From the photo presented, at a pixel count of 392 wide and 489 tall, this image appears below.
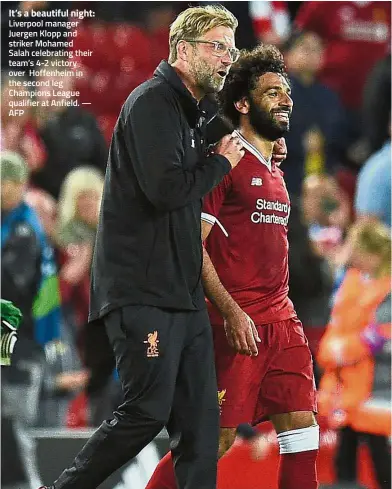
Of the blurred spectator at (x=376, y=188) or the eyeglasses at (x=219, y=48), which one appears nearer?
the eyeglasses at (x=219, y=48)

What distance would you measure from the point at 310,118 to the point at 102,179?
993 mm

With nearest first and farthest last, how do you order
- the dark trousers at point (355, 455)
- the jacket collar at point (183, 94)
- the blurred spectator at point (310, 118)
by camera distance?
the jacket collar at point (183, 94)
the dark trousers at point (355, 455)
the blurred spectator at point (310, 118)

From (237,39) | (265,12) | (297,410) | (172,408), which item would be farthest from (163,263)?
(265,12)

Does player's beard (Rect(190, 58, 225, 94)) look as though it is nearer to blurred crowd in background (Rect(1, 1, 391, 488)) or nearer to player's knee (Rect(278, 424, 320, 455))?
player's knee (Rect(278, 424, 320, 455))

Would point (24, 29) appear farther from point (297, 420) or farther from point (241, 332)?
point (297, 420)

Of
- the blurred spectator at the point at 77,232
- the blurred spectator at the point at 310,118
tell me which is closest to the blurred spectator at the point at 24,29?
the blurred spectator at the point at 77,232

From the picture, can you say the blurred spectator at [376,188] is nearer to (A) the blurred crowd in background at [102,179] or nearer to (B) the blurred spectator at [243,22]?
(A) the blurred crowd in background at [102,179]

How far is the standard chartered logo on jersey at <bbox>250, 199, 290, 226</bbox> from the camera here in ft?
11.6

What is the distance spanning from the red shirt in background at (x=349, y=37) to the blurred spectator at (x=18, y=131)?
131cm

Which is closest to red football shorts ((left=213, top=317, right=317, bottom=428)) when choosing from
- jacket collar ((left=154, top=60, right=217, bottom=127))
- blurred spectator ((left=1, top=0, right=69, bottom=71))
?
jacket collar ((left=154, top=60, right=217, bottom=127))

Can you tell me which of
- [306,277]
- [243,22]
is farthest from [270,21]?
[306,277]

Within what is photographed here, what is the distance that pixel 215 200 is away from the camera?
11.5ft

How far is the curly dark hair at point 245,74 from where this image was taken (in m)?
3.64

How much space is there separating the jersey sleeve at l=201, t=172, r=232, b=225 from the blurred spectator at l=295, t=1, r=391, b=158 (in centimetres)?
168
